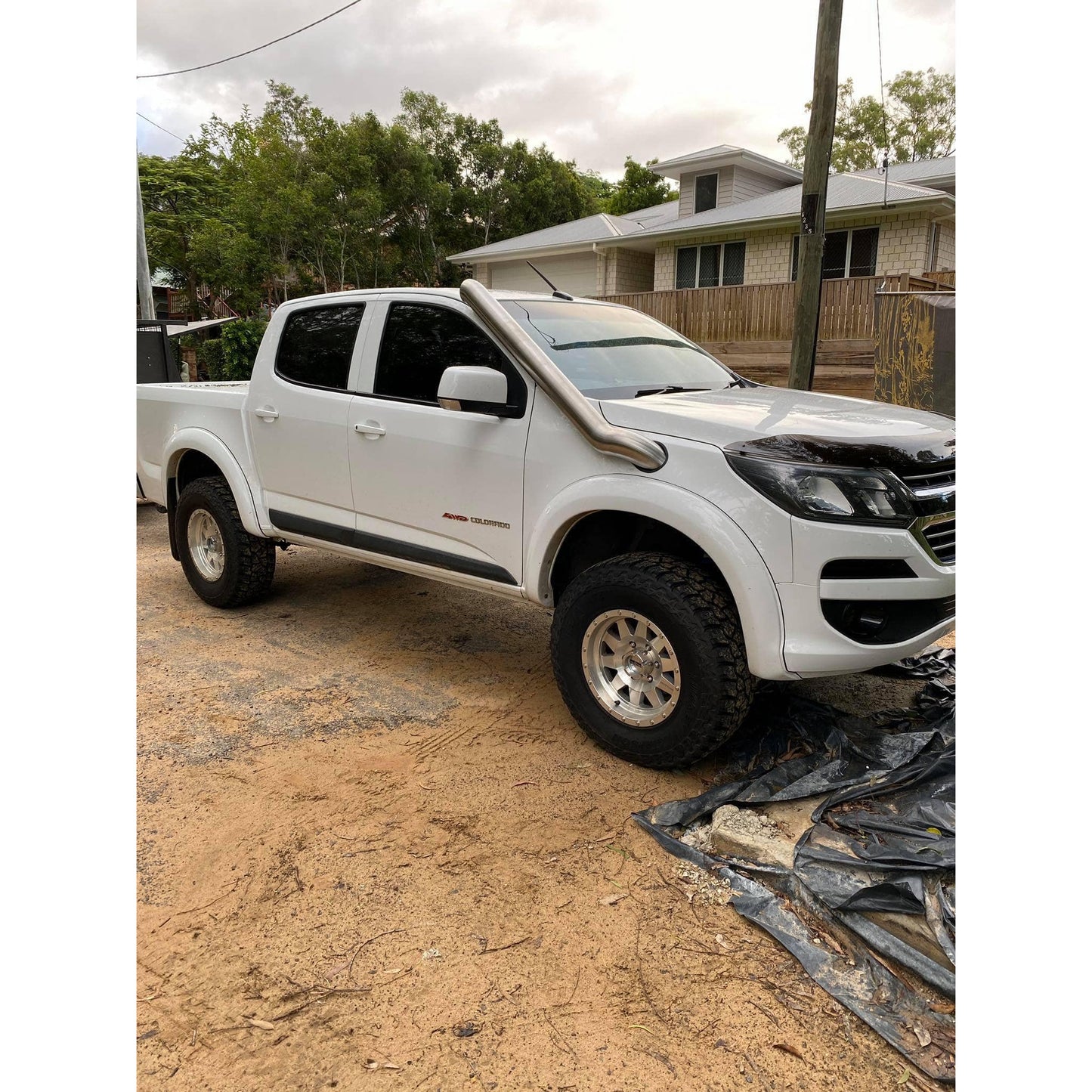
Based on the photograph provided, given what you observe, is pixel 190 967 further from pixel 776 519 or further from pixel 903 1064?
pixel 776 519

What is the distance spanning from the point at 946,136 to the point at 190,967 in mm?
43275

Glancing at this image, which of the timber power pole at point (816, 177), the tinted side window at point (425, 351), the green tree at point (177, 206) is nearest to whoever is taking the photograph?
the tinted side window at point (425, 351)

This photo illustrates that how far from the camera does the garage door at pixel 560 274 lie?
24.5 m

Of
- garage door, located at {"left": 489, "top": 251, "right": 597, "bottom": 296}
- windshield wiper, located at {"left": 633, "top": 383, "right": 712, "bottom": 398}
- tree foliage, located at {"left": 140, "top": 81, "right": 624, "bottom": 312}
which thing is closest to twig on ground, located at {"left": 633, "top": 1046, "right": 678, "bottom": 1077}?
windshield wiper, located at {"left": 633, "top": 383, "right": 712, "bottom": 398}

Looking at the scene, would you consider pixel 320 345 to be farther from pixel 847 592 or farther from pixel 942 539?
pixel 942 539

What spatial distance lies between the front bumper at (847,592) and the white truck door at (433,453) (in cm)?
132

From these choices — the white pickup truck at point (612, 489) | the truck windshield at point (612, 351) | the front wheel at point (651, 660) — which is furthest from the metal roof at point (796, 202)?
the front wheel at point (651, 660)

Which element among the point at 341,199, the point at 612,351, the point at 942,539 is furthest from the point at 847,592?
the point at 341,199

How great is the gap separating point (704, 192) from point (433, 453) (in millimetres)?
Answer: 20573

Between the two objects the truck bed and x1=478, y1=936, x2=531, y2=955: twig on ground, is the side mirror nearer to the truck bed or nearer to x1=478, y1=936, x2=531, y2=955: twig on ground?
the truck bed

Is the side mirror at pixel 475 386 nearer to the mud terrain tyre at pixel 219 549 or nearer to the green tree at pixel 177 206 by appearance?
the mud terrain tyre at pixel 219 549

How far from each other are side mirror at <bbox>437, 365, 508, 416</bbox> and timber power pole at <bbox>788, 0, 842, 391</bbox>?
3923 millimetres

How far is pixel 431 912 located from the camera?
2.77 meters

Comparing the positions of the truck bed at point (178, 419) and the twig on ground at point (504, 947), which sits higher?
the truck bed at point (178, 419)
